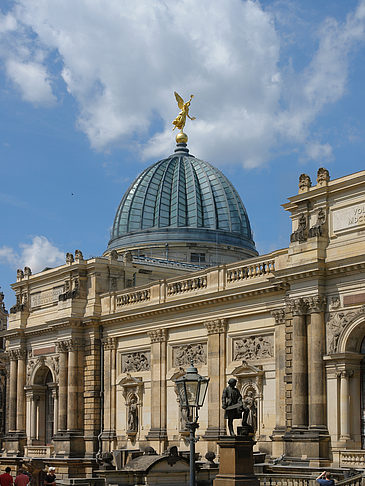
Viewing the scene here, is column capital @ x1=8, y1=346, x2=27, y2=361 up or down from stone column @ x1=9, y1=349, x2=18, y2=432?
up

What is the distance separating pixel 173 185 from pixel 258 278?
77.4 feet

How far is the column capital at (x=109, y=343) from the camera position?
47812 mm

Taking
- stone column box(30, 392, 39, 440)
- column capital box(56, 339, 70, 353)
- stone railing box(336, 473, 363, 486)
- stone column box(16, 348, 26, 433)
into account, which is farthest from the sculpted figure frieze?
stone column box(16, 348, 26, 433)

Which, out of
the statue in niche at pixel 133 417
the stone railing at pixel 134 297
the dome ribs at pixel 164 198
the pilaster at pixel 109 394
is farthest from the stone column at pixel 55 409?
the dome ribs at pixel 164 198

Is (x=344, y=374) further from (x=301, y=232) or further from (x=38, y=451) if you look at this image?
(x=38, y=451)

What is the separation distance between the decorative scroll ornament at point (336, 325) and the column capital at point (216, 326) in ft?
24.6

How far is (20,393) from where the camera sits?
53.9 meters

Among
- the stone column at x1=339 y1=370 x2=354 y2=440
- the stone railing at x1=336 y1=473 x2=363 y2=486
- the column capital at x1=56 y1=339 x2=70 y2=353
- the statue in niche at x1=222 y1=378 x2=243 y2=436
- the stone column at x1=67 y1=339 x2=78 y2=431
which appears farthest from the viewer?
the column capital at x1=56 y1=339 x2=70 y2=353

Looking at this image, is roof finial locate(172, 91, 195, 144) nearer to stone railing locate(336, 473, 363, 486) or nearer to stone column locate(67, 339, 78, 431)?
stone column locate(67, 339, 78, 431)

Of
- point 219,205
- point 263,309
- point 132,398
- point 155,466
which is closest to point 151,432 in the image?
point 132,398

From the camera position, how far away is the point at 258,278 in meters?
39.2

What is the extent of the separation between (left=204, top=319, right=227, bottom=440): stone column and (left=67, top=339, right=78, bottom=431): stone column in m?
10.4

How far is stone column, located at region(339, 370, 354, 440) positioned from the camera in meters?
33.2

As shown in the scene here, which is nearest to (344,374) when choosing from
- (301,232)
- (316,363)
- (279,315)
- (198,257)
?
(316,363)
